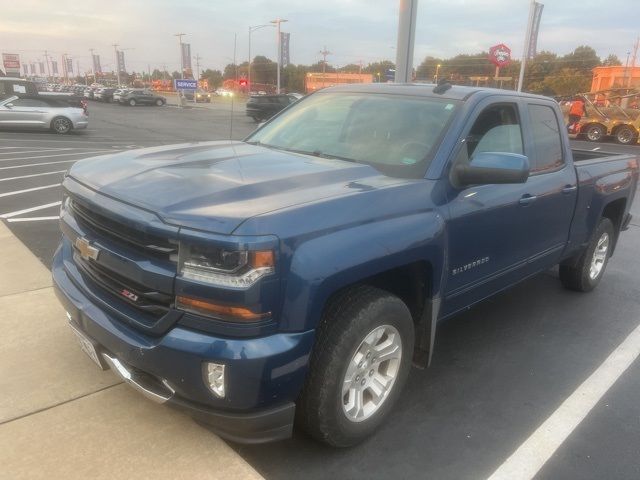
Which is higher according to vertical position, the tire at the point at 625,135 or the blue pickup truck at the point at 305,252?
the blue pickup truck at the point at 305,252

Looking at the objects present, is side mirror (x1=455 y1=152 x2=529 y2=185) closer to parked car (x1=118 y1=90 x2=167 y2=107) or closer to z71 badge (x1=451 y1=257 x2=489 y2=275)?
z71 badge (x1=451 y1=257 x2=489 y2=275)

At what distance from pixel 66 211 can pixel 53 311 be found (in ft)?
4.34

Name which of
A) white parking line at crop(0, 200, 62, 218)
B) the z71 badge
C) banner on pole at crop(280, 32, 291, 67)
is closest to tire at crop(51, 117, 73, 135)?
white parking line at crop(0, 200, 62, 218)

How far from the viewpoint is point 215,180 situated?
2688 mm

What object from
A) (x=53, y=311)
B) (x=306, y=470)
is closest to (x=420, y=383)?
(x=306, y=470)

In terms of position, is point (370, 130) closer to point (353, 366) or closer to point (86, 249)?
point (353, 366)

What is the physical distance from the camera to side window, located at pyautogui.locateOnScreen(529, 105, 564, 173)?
13.0 feet

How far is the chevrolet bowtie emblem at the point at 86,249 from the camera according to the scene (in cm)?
259

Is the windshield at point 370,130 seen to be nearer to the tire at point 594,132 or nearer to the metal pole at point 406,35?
the metal pole at point 406,35

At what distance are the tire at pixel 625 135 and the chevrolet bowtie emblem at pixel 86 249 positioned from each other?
22.8m

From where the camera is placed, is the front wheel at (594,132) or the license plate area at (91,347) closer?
the license plate area at (91,347)

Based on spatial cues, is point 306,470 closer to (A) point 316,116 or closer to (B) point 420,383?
(B) point 420,383

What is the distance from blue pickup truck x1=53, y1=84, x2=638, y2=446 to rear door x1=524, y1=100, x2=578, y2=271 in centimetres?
3

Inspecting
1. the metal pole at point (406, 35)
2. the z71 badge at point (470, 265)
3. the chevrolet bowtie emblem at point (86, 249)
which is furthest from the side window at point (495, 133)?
the metal pole at point (406, 35)
